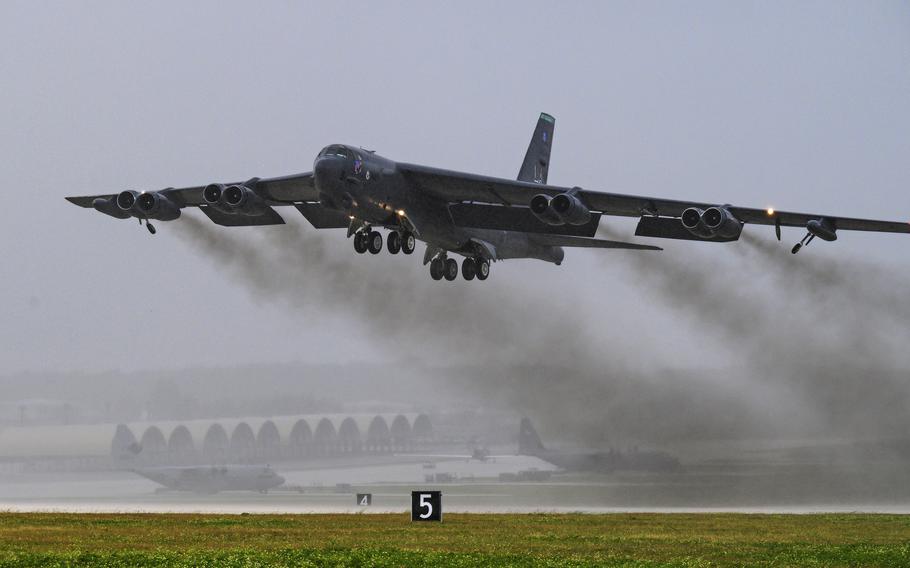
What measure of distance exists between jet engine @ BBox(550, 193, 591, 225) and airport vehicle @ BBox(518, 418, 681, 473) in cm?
3139

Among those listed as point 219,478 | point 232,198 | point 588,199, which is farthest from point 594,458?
point 232,198

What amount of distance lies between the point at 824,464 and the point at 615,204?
28332 mm

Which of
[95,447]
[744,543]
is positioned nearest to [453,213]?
[744,543]

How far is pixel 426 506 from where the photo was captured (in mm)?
39156

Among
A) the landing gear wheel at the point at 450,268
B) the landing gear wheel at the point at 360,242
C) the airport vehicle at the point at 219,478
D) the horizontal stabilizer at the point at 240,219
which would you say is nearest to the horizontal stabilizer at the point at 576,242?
the landing gear wheel at the point at 450,268

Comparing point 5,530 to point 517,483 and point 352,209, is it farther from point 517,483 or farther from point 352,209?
point 517,483

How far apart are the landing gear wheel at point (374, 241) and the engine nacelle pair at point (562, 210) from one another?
230 inches

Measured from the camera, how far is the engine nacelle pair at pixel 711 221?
35.0 m

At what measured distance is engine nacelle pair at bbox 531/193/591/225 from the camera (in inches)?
1387

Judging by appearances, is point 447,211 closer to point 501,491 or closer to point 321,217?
point 321,217

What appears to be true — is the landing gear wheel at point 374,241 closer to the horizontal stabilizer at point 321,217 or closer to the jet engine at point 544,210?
the horizontal stabilizer at point 321,217

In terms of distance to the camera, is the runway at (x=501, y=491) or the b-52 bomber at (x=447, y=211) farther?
the runway at (x=501, y=491)

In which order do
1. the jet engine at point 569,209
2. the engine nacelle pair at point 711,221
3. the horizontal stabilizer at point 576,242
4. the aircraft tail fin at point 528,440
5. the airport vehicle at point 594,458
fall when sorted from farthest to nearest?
the aircraft tail fin at point 528,440
the airport vehicle at point 594,458
the horizontal stabilizer at point 576,242
the jet engine at point 569,209
the engine nacelle pair at point 711,221

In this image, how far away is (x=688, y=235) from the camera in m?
39.0
